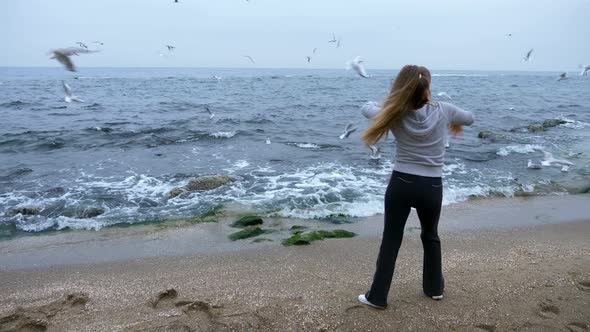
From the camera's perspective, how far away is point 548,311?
3734mm

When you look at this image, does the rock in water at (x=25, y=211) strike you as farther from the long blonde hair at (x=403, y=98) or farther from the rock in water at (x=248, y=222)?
the long blonde hair at (x=403, y=98)

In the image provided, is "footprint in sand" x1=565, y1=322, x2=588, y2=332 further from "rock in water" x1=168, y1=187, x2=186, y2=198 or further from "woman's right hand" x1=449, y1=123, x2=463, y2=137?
"rock in water" x1=168, y1=187, x2=186, y2=198

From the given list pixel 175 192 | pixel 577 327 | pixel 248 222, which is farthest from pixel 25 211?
pixel 577 327

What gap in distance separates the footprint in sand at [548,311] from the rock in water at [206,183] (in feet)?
21.9

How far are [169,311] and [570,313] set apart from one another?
354 cm

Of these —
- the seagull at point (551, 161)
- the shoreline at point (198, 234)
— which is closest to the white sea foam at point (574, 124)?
the seagull at point (551, 161)

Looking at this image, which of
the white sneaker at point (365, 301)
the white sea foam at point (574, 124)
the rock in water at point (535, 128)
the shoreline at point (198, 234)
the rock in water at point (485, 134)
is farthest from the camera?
the white sea foam at point (574, 124)

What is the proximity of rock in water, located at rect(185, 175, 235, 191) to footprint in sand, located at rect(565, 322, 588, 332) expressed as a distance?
6958 millimetres

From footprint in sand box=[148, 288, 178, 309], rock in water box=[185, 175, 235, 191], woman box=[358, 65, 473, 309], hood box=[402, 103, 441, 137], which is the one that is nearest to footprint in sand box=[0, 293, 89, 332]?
footprint in sand box=[148, 288, 178, 309]

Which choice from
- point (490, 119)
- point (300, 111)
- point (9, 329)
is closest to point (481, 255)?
point (9, 329)

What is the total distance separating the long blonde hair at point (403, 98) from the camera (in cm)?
325

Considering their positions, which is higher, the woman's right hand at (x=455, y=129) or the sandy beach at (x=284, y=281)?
the woman's right hand at (x=455, y=129)

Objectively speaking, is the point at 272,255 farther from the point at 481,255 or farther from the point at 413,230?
the point at 481,255

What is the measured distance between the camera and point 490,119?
71.3 feet
